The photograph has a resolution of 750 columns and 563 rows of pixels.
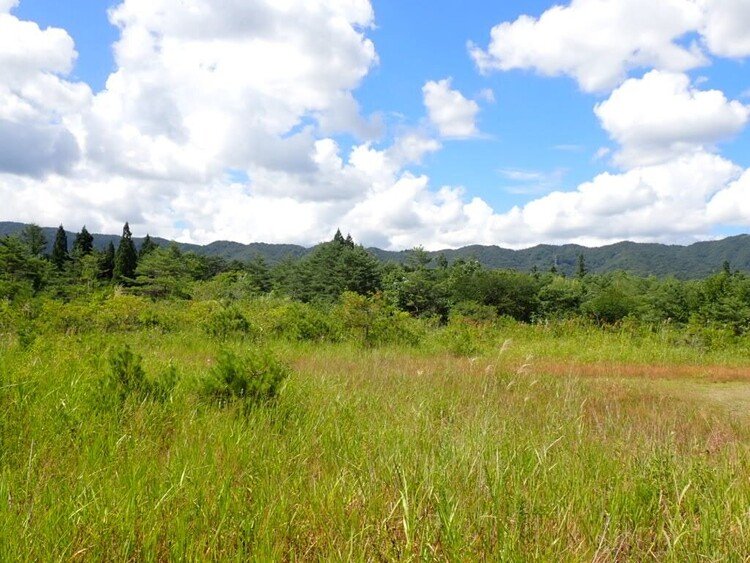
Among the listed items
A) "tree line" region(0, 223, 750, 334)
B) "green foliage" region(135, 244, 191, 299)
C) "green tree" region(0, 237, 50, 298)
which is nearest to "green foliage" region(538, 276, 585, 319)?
"tree line" region(0, 223, 750, 334)

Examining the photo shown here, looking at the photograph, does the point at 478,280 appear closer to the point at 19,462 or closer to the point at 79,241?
the point at 79,241

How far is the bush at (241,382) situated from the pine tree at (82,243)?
69.7 m

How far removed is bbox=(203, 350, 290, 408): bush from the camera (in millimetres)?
4293

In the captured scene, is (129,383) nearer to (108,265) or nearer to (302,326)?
(302,326)

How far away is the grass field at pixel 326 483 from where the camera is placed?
1.92 meters

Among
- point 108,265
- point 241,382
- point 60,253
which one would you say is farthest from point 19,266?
point 241,382

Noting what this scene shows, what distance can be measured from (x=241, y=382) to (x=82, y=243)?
75142 mm

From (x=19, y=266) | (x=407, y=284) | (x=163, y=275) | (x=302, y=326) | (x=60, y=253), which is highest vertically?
(x=60, y=253)

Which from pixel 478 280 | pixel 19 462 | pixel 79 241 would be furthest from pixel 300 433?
pixel 79 241

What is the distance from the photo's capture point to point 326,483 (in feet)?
8.25

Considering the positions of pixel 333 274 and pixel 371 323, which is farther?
pixel 333 274

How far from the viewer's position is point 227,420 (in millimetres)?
3547

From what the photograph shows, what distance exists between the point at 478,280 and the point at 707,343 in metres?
45.5

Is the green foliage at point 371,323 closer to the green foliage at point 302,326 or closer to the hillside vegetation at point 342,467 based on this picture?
the green foliage at point 302,326
